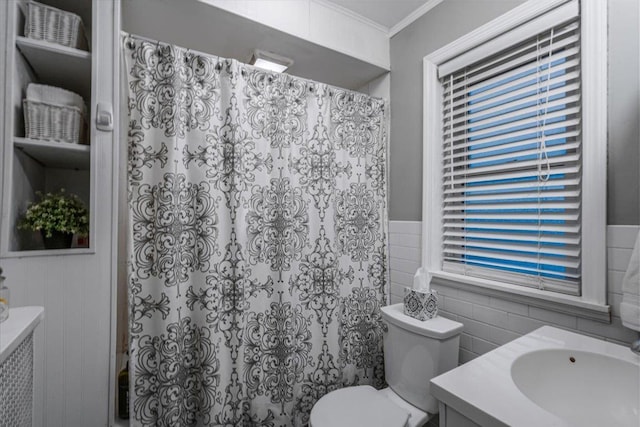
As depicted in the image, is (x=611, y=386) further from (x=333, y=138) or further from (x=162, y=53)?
(x=162, y=53)

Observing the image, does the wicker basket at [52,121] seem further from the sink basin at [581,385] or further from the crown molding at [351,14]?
the sink basin at [581,385]

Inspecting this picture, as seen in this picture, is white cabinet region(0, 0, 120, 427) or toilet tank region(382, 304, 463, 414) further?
toilet tank region(382, 304, 463, 414)

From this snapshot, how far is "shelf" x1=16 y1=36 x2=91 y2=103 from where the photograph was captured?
3.33 feet

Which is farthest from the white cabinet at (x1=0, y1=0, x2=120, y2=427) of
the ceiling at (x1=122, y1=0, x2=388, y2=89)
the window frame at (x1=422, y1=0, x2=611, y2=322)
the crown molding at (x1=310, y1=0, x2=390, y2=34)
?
the window frame at (x1=422, y1=0, x2=611, y2=322)

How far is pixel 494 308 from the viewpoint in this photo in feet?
4.43

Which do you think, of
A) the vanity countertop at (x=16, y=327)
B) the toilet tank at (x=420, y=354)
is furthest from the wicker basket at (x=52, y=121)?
the toilet tank at (x=420, y=354)

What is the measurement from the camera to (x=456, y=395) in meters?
0.69

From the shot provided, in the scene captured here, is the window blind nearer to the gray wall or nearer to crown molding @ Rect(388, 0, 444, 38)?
the gray wall

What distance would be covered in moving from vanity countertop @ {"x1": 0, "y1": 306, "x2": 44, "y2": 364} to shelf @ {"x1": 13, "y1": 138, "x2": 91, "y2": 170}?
554 millimetres

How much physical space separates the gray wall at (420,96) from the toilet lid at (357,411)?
1.00 meters

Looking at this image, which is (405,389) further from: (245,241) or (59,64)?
(59,64)

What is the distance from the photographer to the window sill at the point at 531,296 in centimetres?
104

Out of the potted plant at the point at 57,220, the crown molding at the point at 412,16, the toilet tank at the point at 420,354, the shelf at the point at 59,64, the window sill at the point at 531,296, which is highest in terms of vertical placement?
the crown molding at the point at 412,16

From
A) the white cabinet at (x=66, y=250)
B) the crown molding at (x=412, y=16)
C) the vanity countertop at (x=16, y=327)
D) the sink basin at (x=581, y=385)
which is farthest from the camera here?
the crown molding at (x=412, y=16)
